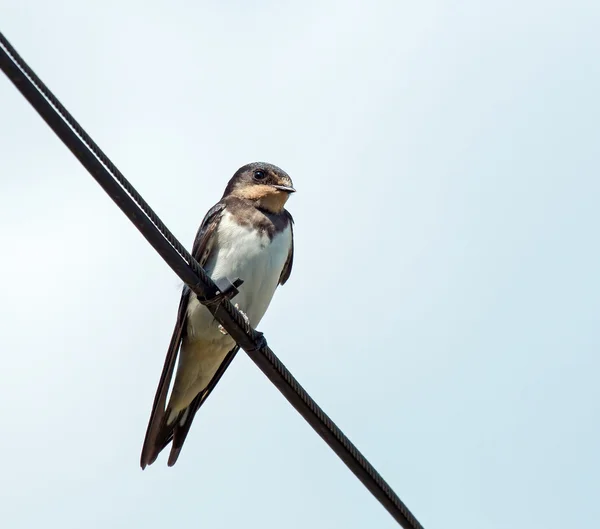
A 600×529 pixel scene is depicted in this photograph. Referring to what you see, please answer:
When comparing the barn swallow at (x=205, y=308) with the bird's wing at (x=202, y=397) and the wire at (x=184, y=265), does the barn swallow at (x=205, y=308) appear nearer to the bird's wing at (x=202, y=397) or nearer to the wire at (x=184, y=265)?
the bird's wing at (x=202, y=397)

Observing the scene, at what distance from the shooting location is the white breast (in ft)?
22.6

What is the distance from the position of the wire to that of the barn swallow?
2.15 m

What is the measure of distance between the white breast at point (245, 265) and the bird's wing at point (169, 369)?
50mm

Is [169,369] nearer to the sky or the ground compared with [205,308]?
nearer to the ground

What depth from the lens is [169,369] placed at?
6.80 metres

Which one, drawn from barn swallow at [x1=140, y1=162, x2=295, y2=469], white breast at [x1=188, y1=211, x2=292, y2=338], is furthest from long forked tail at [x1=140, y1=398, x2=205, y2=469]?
white breast at [x1=188, y1=211, x2=292, y2=338]

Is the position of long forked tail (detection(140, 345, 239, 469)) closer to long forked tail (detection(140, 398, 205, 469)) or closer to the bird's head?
long forked tail (detection(140, 398, 205, 469))

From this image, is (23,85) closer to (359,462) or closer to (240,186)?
(359,462)

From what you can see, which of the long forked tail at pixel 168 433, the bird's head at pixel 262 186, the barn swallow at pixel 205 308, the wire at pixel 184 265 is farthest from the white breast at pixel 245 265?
the wire at pixel 184 265

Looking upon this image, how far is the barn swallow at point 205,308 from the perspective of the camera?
688 centimetres

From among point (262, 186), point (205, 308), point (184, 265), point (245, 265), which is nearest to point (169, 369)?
point (205, 308)

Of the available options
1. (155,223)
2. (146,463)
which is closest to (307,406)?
(155,223)

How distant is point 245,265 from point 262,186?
705mm

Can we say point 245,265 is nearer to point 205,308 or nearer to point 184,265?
point 205,308
